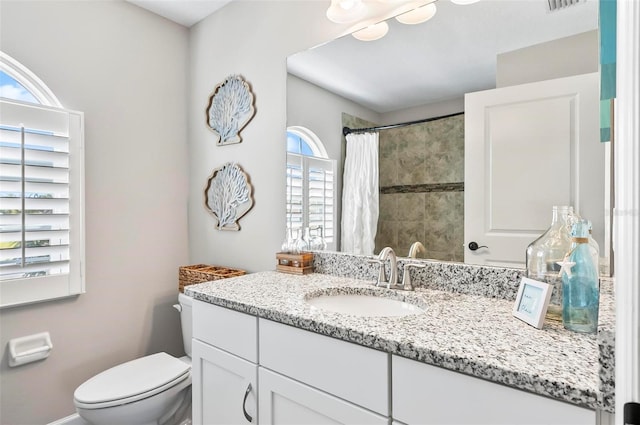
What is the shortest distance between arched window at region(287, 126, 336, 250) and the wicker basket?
18.9 inches

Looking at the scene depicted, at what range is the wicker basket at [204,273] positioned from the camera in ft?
6.48

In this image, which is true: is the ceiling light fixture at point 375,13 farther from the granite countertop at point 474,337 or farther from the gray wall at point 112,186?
the gray wall at point 112,186

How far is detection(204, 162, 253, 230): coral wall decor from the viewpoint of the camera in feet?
6.75

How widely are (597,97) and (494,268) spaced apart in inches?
24.3

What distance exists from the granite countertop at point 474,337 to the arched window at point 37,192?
1024mm

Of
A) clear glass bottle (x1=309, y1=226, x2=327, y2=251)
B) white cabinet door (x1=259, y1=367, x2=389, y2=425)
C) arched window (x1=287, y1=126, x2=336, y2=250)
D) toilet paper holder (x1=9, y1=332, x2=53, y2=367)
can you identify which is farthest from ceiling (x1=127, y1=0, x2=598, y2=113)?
toilet paper holder (x1=9, y1=332, x2=53, y2=367)

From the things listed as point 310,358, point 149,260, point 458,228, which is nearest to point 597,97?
point 458,228

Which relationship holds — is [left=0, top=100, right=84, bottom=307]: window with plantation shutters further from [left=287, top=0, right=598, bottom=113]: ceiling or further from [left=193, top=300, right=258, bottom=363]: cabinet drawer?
[left=287, top=0, right=598, bottom=113]: ceiling

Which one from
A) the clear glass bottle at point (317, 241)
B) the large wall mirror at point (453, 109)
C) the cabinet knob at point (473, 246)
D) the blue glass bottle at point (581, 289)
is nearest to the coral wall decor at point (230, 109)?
Result: the large wall mirror at point (453, 109)

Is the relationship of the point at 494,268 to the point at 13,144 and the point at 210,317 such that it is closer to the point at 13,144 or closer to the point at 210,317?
the point at 210,317

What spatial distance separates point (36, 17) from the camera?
1.78 metres

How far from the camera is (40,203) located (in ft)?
5.74

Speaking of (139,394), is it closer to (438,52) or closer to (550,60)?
(438,52)

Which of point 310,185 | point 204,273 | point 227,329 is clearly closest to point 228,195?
point 204,273
